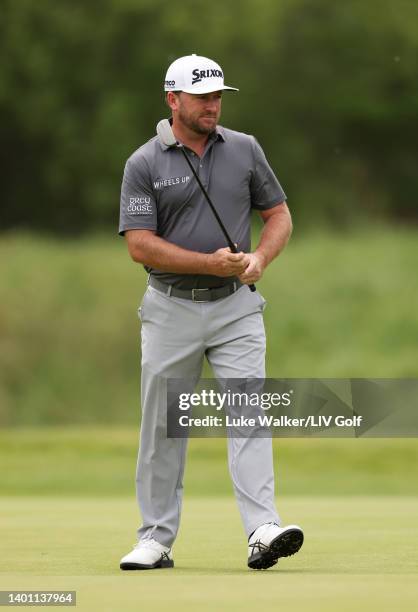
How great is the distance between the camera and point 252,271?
545cm

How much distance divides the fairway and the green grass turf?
3517 millimetres

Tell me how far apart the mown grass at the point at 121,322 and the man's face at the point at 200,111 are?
43.9ft

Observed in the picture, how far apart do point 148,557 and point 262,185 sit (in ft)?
4.45

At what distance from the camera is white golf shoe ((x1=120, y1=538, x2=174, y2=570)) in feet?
17.6

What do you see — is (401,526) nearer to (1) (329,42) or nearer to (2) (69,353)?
(2) (69,353)

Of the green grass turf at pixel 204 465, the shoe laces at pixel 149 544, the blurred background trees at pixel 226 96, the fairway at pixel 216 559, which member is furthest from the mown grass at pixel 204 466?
the blurred background trees at pixel 226 96

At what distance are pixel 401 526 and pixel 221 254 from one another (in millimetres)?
1838

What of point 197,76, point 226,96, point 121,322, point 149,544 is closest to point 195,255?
point 197,76

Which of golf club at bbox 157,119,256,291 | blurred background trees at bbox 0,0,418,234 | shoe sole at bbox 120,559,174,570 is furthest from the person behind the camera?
blurred background trees at bbox 0,0,418,234

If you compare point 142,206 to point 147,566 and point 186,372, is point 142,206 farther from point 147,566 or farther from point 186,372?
point 147,566

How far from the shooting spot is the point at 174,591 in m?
4.36

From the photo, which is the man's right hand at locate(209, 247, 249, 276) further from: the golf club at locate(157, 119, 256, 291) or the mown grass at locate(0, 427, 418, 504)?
the mown grass at locate(0, 427, 418, 504)

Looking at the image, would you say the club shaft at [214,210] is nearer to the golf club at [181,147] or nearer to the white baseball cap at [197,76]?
the golf club at [181,147]

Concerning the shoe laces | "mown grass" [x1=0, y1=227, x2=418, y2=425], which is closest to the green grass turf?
"mown grass" [x1=0, y1=227, x2=418, y2=425]
